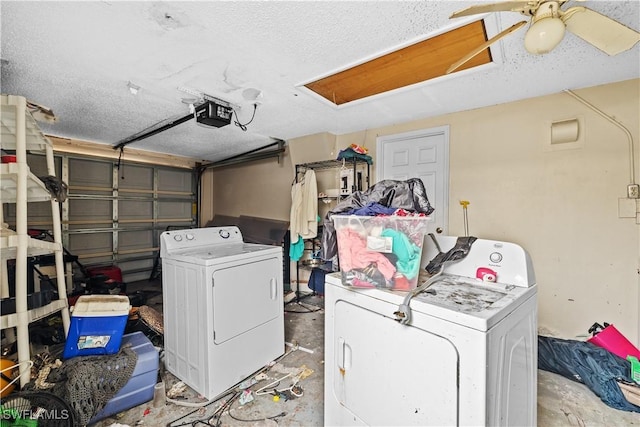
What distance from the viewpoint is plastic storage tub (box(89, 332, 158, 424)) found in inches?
66.6

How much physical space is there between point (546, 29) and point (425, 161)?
1.93m

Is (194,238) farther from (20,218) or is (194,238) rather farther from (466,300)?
(466,300)

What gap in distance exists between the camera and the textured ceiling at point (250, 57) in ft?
4.54

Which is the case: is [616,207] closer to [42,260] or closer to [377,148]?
[377,148]

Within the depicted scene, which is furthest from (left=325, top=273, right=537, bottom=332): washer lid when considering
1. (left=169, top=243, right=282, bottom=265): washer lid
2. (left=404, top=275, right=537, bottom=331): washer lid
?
(left=169, top=243, right=282, bottom=265): washer lid

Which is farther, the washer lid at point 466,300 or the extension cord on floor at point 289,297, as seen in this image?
the extension cord on floor at point 289,297

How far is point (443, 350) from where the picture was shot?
947mm

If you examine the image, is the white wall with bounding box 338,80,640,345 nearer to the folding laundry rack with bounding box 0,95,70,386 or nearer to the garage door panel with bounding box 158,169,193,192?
the folding laundry rack with bounding box 0,95,70,386

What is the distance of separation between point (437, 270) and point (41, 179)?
8.90 ft

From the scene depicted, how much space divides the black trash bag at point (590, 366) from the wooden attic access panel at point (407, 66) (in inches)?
90.1

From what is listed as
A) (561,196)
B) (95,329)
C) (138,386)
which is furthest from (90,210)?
(561,196)

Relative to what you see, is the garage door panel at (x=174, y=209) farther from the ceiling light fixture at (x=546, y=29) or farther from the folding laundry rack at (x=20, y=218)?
the ceiling light fixture at (x=546, y=29)

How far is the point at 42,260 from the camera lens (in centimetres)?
325

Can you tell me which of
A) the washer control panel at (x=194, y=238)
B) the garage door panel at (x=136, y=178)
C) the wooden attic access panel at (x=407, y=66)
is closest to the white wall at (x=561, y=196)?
the wooden attic access panel at (x=407, y=66)
